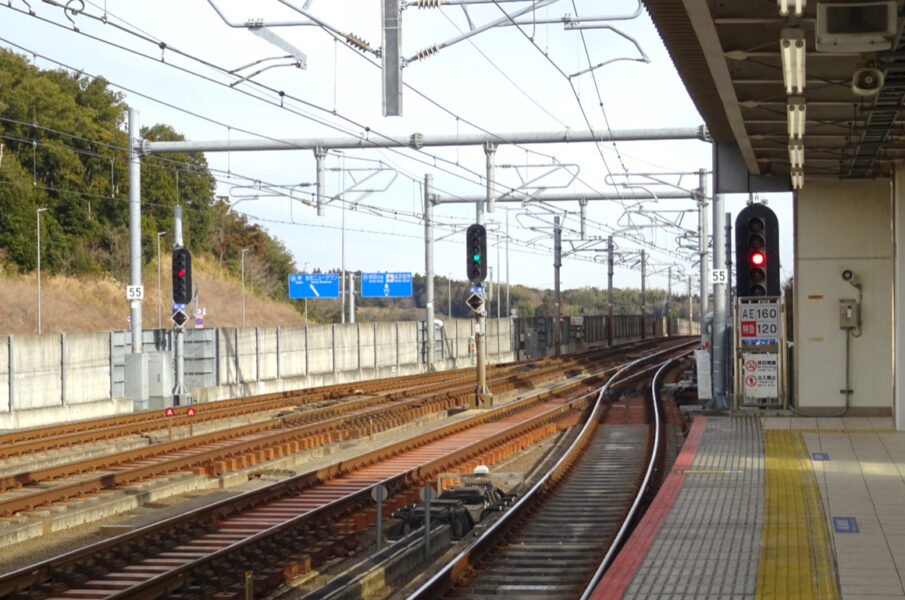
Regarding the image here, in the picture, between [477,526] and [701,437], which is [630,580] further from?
[701,437]

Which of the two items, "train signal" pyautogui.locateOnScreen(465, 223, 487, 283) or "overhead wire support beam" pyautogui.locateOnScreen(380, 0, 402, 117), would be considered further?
"train signal" pyautogui.locateOnScreen(465, 223, 487, 283)

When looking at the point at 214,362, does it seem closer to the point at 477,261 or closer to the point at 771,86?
the point at 477,261

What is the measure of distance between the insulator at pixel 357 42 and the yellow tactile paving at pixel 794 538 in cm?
833

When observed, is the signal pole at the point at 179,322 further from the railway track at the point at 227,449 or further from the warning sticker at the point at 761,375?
the warning sticker at the point at 761,375

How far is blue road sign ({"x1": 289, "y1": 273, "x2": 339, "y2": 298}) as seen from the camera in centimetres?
5541

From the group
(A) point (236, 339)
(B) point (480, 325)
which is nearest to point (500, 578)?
(B) point (480, 325)

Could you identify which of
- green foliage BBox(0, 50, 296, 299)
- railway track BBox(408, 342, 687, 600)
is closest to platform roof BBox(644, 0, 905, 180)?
railway track BBox(408, 342, 687, 600)

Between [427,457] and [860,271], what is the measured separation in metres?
8.64

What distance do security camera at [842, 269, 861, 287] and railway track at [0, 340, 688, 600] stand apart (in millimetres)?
7250

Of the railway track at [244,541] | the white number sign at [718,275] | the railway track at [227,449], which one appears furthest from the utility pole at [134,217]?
the white number sign at [718,275]

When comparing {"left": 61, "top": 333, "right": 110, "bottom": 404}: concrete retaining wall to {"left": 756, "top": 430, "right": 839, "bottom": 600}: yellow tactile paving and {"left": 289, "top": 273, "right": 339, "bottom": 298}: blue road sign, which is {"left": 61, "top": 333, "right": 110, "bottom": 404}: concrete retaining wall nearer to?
{"left": 756, "top": 430, "right": 839, "bottom": 600}: yellow tactile paving

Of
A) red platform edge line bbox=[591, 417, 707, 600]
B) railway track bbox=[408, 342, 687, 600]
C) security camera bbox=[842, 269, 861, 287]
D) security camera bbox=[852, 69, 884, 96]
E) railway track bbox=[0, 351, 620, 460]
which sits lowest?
railway track bbox=[408, 342, 687, 600]

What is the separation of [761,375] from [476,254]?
29.0 feet

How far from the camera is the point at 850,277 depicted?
832 inches
